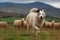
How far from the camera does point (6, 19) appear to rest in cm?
2717

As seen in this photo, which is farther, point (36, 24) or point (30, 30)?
point (30, 30)

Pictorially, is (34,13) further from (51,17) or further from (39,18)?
(51,17)

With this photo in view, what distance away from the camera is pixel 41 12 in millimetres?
11867

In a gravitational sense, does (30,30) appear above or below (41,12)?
below

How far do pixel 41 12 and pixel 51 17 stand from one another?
49.6ft

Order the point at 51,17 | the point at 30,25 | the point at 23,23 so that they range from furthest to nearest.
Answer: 1. the point at 51,17
2. the point at 23,23
3. the point at 30,25

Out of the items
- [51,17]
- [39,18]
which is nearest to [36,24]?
[39,18]

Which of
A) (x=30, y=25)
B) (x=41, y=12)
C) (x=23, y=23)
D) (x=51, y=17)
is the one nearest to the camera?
(x=41, y=12)

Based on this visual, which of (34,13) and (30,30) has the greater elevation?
(34,13)

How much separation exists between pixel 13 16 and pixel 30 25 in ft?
48.1

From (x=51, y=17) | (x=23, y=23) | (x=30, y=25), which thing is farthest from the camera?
(x=51, y=17)

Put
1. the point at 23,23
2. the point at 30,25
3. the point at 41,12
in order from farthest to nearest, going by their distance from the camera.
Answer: the point at 23,23 → the point at 30,25 → the point at 41,12

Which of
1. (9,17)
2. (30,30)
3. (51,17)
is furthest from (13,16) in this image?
(30,30)

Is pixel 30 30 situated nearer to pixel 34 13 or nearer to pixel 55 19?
pixel 34 13
